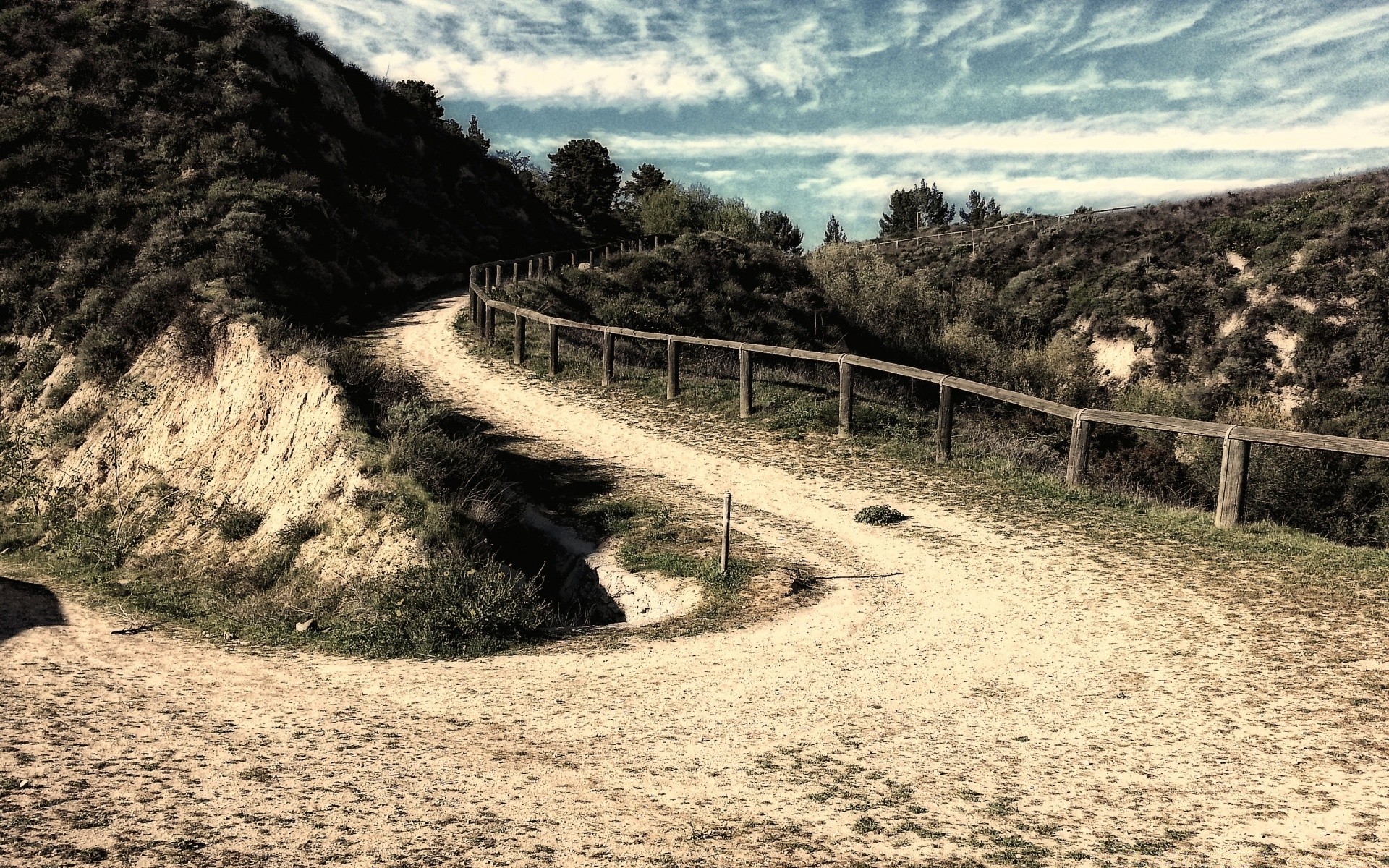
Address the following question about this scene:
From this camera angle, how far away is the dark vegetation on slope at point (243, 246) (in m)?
10.1

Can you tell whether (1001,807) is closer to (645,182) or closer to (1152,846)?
(1152,846)

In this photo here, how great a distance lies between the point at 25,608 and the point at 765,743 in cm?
869

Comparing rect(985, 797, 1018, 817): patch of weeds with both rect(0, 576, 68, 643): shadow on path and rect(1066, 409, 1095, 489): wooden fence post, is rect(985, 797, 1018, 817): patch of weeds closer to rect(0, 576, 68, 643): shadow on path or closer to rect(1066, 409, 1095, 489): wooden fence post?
rect(1066, 409, 1095, 489): wooden fence post

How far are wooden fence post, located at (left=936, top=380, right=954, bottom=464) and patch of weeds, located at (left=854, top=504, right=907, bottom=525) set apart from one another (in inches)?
110

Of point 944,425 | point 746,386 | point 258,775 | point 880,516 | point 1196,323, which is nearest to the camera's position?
point 258,775

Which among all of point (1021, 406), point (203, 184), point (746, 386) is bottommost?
point (1021, 406)

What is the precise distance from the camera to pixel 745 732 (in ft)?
20.2

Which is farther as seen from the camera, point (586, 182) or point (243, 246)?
point (586, 182)

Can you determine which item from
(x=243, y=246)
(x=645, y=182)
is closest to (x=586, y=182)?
(x=645, y=182)

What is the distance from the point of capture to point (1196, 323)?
41.9 meters

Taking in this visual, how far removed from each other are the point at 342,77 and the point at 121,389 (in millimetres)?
38230

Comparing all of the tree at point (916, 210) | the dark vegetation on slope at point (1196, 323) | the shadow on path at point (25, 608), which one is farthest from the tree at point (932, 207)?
the shadow on path at point (25, 608)

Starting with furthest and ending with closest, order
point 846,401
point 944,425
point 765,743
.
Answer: point 846,401 → point 944,425 → point 765,743

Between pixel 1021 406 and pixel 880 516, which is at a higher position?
pixel 1021 406
